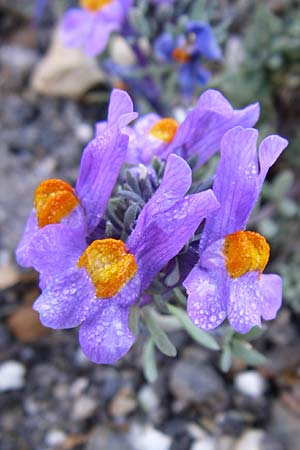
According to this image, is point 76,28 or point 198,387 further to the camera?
point 76,28

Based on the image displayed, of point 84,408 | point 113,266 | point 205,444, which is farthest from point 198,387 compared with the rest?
point 113,266

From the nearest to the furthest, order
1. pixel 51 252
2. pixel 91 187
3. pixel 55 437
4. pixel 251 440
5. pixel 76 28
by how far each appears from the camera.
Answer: pixel 51 252, pixel 91 187, pixel 251 440, pixel 55 437, pixel 76 28

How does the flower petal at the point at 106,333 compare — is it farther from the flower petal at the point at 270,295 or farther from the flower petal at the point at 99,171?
the flower petal at the point at 270,295

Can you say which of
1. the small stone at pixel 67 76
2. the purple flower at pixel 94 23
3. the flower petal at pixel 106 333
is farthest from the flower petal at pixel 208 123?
the small stone at pixel 67 76

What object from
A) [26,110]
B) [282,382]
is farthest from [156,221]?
[26,110]

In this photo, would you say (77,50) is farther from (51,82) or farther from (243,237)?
(243,237)

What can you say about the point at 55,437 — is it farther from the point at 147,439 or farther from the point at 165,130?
the point at 165,130
